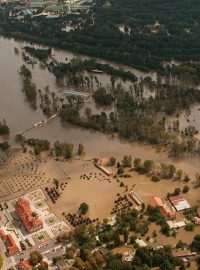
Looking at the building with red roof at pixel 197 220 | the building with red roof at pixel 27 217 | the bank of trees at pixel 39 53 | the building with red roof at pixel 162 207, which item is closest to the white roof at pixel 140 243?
the building with red roof at pixel 162 207

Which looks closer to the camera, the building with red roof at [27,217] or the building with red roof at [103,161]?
the building with red roof at [27,217]

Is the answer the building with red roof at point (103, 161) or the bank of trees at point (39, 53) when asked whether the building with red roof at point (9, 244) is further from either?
the bank of trees at point (39, 53)

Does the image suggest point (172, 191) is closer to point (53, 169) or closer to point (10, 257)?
point (53, 169)

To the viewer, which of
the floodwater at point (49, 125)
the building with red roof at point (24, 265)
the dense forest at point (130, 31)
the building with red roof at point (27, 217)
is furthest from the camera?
the dense forest at point (130, 31)

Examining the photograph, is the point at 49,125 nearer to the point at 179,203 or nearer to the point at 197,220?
the point at 179,203

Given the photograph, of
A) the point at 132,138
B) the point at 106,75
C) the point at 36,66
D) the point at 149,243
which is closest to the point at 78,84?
the point at 106,75
